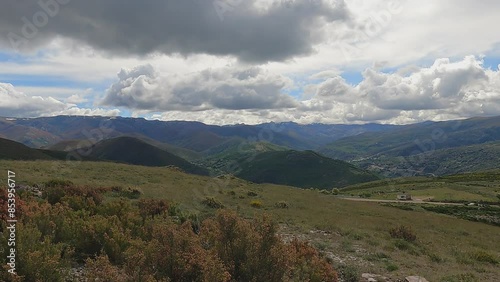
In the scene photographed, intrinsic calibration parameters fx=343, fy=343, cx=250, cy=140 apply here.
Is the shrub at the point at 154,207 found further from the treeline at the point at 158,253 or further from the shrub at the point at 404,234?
the shrub at the point at 404,234

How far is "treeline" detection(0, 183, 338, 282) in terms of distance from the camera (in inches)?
308

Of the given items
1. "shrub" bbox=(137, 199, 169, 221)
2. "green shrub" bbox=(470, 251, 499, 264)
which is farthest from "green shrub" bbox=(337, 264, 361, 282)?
"green shrub" bbox=(470, 251, 499, 264)

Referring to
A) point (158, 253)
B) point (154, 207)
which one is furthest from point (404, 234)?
point (158, 253)

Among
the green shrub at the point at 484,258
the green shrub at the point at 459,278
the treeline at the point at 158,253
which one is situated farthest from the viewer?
the green shrub at the point at 484,258

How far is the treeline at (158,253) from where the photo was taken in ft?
25.6

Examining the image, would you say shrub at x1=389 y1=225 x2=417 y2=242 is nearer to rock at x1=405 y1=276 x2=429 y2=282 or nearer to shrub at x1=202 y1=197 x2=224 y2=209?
rock at x1=405 y1=276 x2=429 y2=282

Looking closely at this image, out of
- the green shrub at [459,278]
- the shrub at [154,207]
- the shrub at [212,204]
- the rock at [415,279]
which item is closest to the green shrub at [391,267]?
the rock at [415,279]

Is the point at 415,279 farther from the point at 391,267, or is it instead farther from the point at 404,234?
the point at 404,234

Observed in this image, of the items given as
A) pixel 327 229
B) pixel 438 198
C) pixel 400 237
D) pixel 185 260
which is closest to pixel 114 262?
pixel 185 260

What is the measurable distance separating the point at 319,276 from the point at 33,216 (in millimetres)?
9387

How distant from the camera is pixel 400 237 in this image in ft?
76.5

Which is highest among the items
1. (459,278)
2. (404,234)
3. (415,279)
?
(415,279)

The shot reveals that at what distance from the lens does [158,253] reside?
338 inches

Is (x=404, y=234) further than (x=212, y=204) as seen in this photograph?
No
